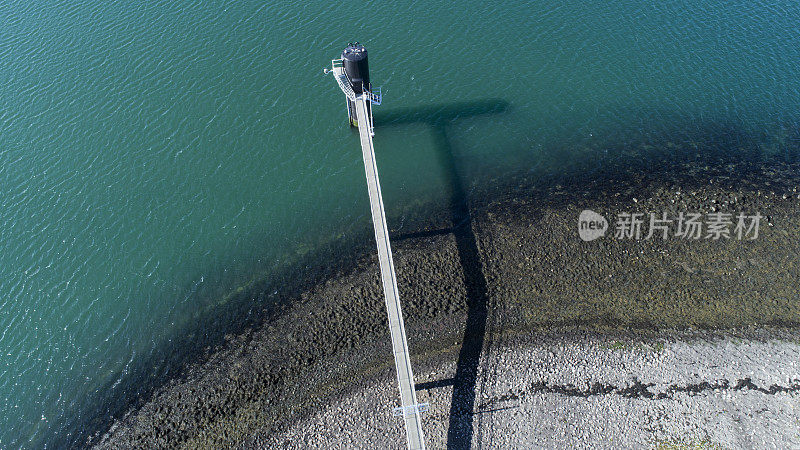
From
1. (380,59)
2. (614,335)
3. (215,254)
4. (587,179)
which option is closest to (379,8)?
(380,59)

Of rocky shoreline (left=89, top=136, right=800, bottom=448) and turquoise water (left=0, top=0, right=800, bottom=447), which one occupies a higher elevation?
turquoise water (left=0, top=0, right=800, bottom=447)

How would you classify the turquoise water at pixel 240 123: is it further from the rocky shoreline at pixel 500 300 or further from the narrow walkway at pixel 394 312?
the rocky shoreline at pixel 500 300

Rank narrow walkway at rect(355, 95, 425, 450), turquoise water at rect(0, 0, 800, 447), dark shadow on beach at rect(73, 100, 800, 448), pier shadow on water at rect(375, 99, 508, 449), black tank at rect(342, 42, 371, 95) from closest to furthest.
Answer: narrow walkway at rect(355, 95, 425, 450) < pier shadow on water at rect(375, 99, 508, 449) < dark shadow on beach at rect(73, 100, 800, 448) < turquoise water at rect(0, 0, 800, 447) < black tank at rect(342, 42, 371, 95)

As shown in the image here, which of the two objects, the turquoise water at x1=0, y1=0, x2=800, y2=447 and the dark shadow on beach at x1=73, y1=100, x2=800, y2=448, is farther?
the turquoise water at x1=0, y1=0, x2=800, y2=447

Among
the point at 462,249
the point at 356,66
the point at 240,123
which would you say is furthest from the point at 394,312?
the point at 240,123

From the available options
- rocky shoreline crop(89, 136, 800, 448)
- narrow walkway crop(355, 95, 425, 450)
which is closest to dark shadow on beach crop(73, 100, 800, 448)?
rocky shoreline crop(89, 136, 800, 448)

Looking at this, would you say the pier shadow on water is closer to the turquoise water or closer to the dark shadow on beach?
the dark shadow on beach

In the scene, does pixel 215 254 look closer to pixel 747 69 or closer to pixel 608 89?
pixel 608 89
